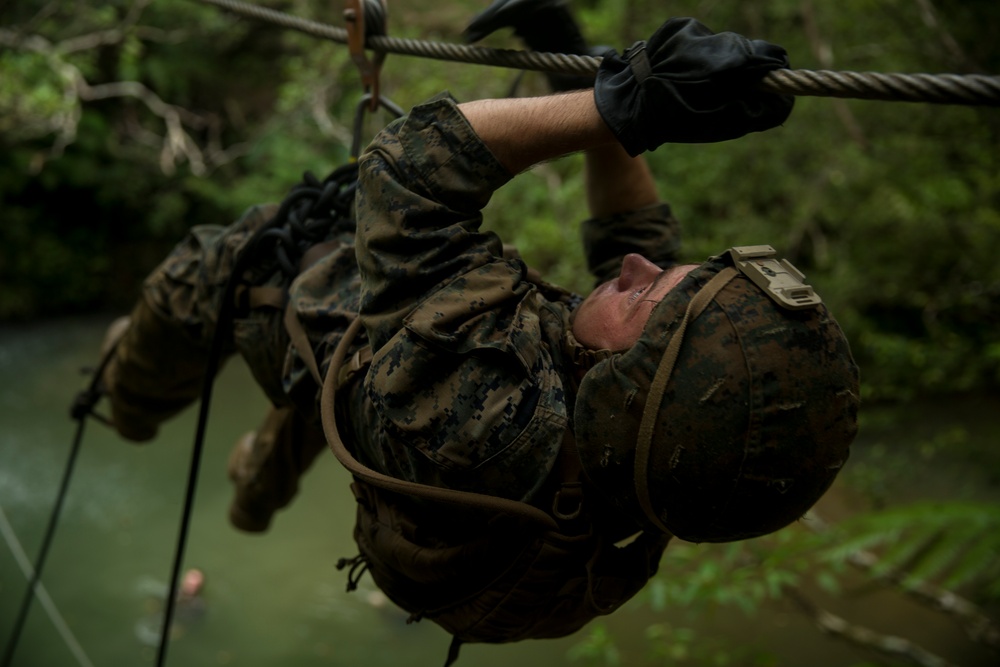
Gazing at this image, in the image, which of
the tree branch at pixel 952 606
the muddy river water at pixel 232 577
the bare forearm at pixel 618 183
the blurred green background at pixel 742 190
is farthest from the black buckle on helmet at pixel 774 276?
the muddy river water at pixel 232 577

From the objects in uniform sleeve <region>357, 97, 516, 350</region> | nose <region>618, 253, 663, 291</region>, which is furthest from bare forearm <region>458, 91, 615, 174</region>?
nose <region>618, 253, 663, 291</region>

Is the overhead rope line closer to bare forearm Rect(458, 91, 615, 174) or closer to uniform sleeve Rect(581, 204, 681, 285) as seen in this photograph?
bare forearm Rect(458, 91, 615, 174)

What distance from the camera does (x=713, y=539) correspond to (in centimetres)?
96

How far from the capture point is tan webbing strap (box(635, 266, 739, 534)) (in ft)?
2.87

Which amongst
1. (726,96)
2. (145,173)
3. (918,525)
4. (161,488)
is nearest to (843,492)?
(918,525)

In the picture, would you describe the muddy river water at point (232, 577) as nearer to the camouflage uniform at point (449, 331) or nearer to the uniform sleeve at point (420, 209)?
the camouflage uniform at point (449, 331)

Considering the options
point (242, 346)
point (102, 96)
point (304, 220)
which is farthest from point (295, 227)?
point (102, 96)

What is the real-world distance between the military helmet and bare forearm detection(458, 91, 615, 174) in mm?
201

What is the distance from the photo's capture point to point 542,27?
4.52 ft

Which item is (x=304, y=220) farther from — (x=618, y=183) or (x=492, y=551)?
(x=492, y=551)

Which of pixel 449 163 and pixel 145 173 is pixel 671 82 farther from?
pixel 145 173

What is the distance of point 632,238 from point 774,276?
1.62 ft

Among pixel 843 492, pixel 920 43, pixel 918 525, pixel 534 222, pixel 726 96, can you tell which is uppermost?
pixel 726 96

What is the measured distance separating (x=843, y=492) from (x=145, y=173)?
4586mm
